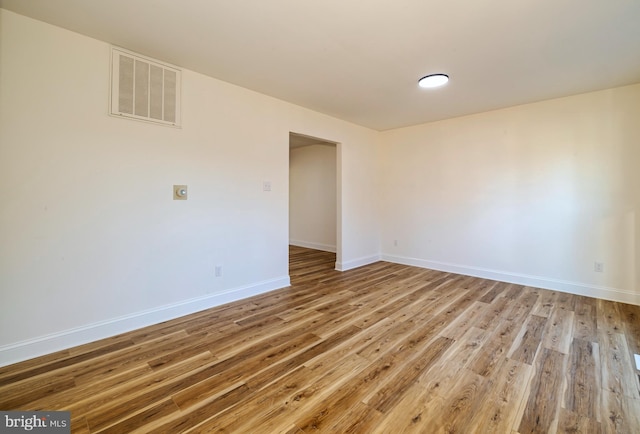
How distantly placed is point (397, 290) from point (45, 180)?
3.81 meters

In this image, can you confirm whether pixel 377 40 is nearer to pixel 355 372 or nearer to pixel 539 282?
pixel 355 372

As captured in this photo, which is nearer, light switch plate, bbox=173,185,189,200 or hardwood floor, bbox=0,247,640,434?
hardwood floor, bbox=0,247,640,434

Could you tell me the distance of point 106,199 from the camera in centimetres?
243

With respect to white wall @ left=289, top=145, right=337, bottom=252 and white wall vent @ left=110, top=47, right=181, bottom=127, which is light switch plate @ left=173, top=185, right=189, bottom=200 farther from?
white wall @ left=289, top=145, right=337, bottom=252

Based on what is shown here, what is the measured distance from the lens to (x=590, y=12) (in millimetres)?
1949

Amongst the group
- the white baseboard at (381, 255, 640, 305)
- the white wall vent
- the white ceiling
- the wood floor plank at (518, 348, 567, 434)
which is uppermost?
the white ceiling

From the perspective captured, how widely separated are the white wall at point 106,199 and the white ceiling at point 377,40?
0.33m

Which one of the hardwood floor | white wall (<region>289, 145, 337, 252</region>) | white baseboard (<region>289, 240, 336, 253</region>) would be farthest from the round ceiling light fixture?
white baseboard (<region>289, 240, 336, 253</region>)

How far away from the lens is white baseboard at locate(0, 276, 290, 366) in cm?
209

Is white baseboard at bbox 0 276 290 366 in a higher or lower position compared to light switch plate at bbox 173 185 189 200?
lower

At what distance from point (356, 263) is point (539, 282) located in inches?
107

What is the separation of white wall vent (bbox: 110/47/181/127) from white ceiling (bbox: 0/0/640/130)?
11 cm

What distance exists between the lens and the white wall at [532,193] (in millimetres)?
3340

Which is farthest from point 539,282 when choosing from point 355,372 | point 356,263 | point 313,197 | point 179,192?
point 179,192
